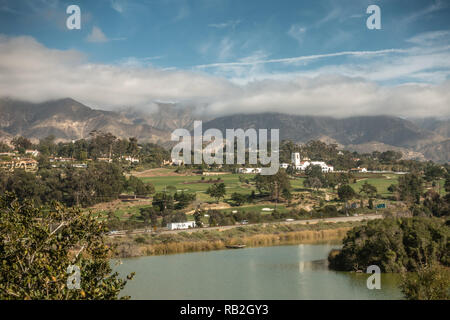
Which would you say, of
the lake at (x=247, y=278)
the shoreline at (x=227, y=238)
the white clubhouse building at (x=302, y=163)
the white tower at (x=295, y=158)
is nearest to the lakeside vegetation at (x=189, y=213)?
the shoreline at (x=227, y=238)

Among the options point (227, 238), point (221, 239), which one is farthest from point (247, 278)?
point (227, 238)

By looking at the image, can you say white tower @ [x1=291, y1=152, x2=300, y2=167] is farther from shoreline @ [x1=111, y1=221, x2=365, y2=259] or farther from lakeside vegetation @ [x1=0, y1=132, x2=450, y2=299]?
shoreline @ [x1=111, y1=221, x2=365, y2=259]

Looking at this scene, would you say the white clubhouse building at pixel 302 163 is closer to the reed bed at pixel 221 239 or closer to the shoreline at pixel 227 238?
the shoreline at pixel 227 238

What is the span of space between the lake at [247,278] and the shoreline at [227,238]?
8.87 feet

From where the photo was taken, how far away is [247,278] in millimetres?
29875

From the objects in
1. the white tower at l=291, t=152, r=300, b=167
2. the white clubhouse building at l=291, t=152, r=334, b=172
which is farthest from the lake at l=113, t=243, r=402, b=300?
the white tower at l=291, t=152, r=300, b=167

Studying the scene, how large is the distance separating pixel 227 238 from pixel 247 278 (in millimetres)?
19421

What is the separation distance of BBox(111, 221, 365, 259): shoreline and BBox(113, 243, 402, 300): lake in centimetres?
270

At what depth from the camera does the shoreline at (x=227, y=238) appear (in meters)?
43.5

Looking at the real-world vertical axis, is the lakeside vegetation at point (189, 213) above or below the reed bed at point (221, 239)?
above

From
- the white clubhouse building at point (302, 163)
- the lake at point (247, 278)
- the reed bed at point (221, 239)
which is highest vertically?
the white clubhouse building at point (302, 163)
